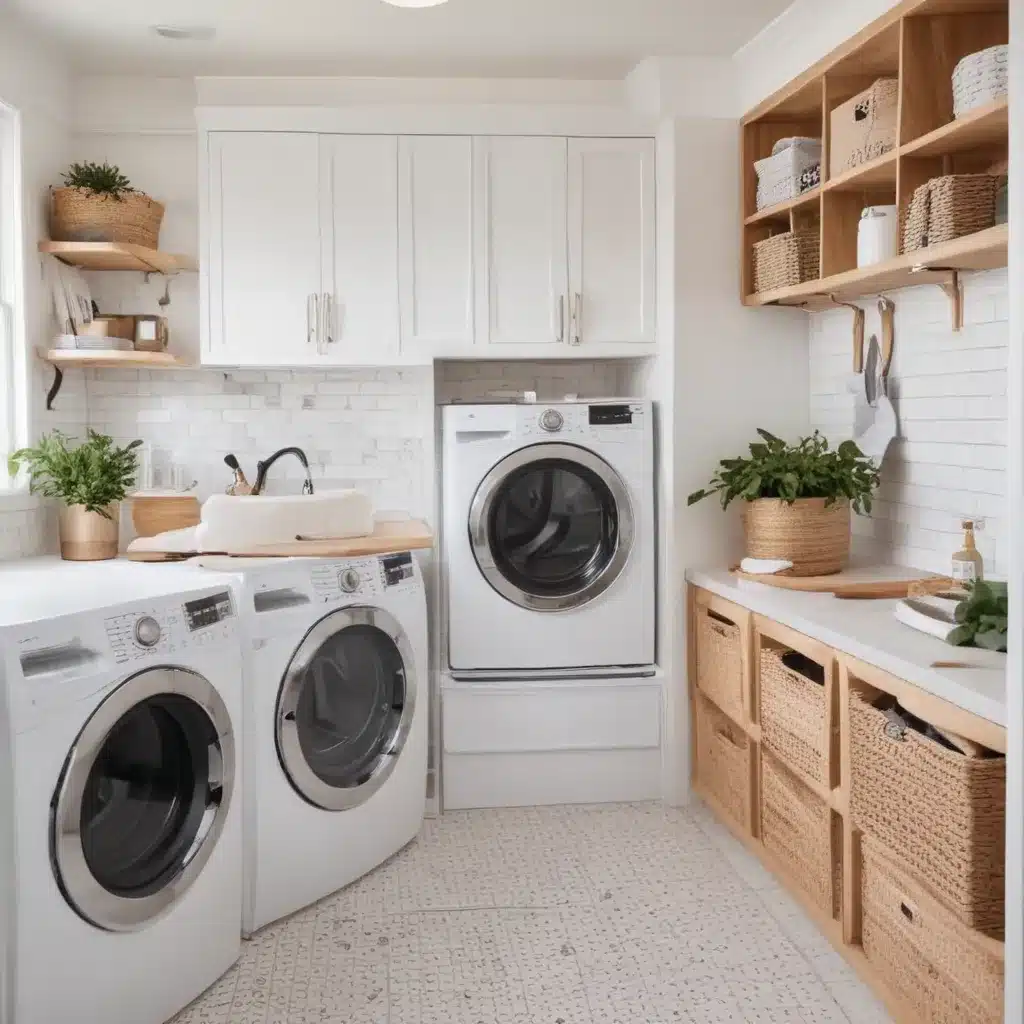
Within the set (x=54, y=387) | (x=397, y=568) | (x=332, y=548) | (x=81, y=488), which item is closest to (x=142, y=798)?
(x=332, y=548)

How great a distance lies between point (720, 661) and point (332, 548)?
4.12 feet

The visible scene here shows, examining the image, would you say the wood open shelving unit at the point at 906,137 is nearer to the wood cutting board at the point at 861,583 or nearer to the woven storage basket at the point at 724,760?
the wood cutting board at the point at 861,583

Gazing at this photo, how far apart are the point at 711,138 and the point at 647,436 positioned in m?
1.04

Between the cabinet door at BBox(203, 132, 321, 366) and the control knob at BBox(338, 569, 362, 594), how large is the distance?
101cm

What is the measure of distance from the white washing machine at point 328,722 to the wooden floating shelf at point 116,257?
4.08ft

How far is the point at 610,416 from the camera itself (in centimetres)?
377

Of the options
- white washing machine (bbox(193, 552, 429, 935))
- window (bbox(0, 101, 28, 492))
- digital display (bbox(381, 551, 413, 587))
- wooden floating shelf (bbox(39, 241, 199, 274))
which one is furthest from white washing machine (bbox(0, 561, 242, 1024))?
wooden floating shelf (bbox(39, 241, 199, 274))

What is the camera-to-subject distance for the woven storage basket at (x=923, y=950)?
195cm

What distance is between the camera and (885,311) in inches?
132

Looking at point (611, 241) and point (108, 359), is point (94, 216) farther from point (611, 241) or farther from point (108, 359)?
point (611, 241)

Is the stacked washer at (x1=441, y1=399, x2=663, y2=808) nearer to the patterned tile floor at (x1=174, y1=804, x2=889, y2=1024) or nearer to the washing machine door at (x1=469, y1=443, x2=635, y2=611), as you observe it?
the washing machine door at (x1=469, y1=443, x2=635, y2=611)

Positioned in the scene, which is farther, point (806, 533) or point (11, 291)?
point (11, 291)

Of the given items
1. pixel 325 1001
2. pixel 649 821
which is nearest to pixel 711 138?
pixel 649 821

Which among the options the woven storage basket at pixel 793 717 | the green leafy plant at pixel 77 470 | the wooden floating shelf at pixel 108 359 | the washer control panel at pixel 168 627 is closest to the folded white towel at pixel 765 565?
the woven storage basket at pixel 793 717
